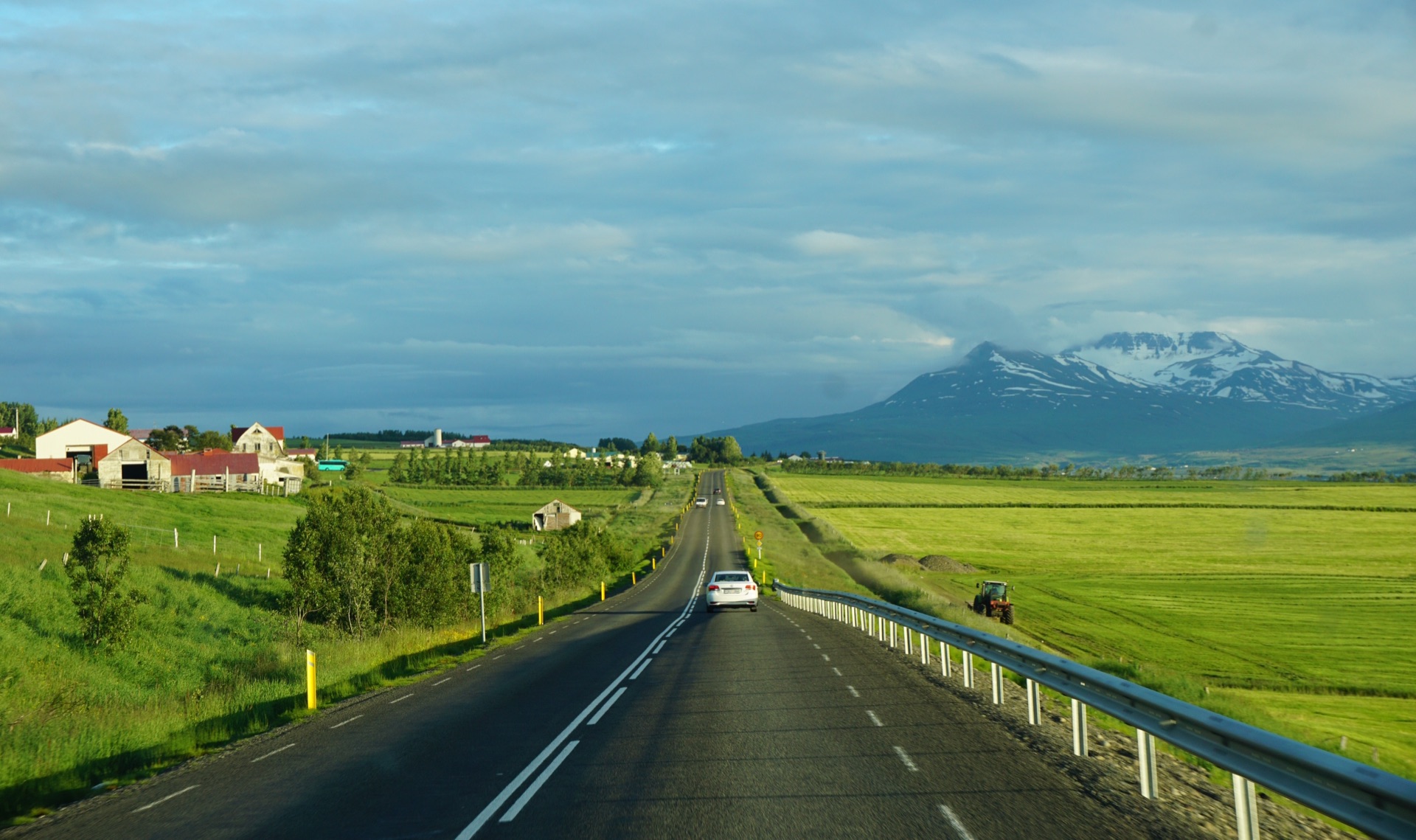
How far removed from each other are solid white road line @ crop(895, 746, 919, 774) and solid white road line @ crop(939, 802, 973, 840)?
134 cm

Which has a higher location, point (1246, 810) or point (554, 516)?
point (1246, 810)

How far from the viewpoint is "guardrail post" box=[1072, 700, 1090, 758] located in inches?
414

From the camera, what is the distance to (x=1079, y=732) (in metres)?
10.6

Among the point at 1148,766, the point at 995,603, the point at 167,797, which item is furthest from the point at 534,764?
the point at 995,603

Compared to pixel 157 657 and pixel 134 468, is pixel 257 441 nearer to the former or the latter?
pixel 134 468

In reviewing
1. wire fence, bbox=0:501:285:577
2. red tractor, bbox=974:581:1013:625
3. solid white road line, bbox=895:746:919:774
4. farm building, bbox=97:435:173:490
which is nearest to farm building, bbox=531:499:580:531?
farm building, bbox=97:435:173:490

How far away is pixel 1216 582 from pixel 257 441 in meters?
117

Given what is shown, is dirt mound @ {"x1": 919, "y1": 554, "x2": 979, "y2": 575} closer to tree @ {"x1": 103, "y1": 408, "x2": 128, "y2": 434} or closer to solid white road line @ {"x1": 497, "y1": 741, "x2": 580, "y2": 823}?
solid white road line @ {"x1": 497, "y1": 741, "x2": 580, "y2": 823}

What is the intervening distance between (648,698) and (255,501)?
78013 millimetres

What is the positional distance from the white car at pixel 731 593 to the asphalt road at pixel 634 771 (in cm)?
1944

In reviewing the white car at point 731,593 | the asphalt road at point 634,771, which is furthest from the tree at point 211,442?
the asphalt road at point 634,771

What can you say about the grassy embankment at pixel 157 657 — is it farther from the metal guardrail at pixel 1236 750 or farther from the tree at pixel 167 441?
the tree at pixel 167 441

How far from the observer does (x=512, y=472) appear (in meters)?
195

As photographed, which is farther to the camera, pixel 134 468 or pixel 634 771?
pixel 134 468
